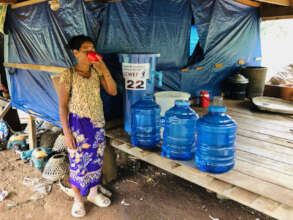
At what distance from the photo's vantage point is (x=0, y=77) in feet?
20.2

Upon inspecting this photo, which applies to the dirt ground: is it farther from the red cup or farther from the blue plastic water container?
the red cup

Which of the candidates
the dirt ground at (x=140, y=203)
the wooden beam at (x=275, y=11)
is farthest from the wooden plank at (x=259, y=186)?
the wooden beam at (x=275, y=11)

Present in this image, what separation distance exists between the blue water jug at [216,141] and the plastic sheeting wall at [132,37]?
165 centimetres

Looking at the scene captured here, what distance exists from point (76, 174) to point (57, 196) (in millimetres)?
1028

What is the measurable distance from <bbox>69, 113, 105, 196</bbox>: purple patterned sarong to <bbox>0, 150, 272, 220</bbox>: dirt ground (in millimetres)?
548

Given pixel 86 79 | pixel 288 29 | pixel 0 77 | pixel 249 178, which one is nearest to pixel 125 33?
pixel 86 79

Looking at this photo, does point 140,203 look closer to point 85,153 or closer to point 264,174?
point 85,153

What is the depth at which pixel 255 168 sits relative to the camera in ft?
7.34

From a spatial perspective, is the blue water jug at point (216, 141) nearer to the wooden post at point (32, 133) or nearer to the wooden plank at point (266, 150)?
the wooden plank at point (266, 150)

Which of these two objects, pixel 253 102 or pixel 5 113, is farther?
pixel 5 113

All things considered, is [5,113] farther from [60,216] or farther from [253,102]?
[253,102]

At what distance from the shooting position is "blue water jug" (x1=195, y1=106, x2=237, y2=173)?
79.9 inches

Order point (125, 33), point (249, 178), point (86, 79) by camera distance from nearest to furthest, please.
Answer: point (249, 178)
point (86, 79)
point (125, 33)

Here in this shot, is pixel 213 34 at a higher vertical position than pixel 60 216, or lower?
higher
